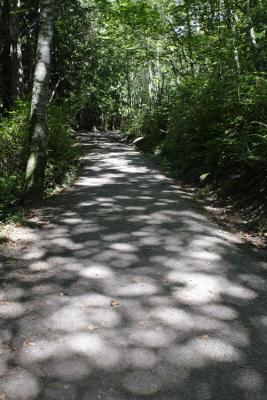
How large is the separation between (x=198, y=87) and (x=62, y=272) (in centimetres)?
887

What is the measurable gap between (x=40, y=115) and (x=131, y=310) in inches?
217

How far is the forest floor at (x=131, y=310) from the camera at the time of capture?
333cm

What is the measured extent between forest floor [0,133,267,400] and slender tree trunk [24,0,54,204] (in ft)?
3.01

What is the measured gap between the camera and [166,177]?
12898 millimetres

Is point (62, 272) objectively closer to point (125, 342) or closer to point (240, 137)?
point (125, 342)

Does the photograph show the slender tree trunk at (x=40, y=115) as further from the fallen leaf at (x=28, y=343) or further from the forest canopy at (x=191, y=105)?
the fallen leaf at (x=28, y=343)

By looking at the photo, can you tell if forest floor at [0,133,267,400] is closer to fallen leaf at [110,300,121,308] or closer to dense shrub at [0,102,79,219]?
fallen leaf at [110,300,121,308]

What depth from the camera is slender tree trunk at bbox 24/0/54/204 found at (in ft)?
28.7

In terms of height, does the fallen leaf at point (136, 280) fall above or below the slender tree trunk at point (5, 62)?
below

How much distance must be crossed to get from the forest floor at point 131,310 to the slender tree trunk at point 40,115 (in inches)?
36.2

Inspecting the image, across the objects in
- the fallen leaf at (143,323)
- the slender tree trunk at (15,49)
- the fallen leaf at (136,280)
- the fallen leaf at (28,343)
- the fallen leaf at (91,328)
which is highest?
the slender tree trunk at (15,49)

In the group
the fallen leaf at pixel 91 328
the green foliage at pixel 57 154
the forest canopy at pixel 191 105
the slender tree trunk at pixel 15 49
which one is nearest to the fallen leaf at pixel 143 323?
the fallen leaf at pixel 91 328

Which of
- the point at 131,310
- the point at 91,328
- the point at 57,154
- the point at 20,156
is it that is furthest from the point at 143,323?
the point at 57,154

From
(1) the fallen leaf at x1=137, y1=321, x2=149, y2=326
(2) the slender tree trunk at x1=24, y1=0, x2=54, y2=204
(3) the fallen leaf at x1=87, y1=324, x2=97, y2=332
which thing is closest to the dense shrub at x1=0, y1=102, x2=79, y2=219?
(2) the slender tree trunk at x1=24, y1=0, x2=54, y2=204
